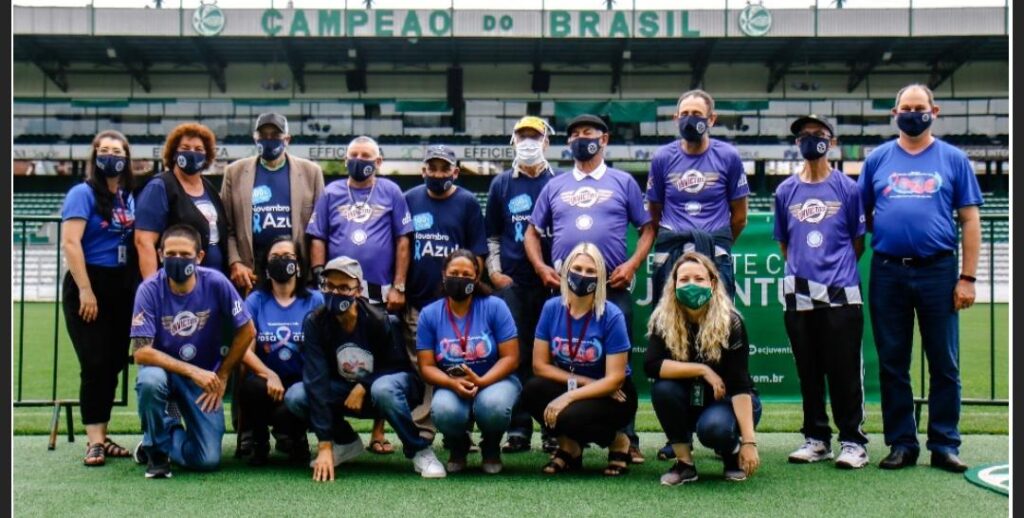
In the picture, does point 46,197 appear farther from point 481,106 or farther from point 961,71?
point 961,71

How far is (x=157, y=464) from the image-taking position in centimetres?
518

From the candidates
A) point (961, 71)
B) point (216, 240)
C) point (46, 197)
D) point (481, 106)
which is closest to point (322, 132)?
point (481, 106)

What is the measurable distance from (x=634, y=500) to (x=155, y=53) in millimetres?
34226

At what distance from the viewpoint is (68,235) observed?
5.53 m

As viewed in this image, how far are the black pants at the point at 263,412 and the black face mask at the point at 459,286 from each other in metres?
1.14

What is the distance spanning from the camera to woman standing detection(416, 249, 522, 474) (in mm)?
5219

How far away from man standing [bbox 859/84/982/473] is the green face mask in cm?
111

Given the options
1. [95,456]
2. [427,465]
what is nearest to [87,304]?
[95,456]

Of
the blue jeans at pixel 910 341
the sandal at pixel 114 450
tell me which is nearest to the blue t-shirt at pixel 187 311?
the sandal at pixel 114 450

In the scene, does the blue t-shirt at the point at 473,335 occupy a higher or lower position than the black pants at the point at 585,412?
higher

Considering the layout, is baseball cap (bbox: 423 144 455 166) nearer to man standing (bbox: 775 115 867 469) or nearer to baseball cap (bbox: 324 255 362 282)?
baseball cap (bbox: 324 255 362 282)

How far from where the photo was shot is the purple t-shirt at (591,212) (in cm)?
570

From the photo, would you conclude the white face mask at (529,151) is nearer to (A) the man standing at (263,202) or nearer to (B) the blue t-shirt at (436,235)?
(B) the blue t-shirt at (436,235)

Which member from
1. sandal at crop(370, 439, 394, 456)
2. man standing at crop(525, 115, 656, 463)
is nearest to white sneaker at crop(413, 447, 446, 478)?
sandal at crop(370, 439, 394, 456)
